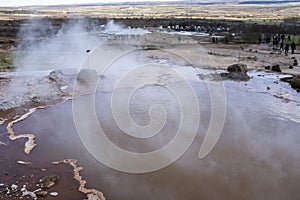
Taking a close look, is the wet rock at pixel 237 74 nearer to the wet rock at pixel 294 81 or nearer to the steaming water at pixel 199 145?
the wet rock at pixel 294 81

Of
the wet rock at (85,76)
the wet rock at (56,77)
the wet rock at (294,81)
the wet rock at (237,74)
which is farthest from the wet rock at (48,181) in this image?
the wet rock at (237,74)

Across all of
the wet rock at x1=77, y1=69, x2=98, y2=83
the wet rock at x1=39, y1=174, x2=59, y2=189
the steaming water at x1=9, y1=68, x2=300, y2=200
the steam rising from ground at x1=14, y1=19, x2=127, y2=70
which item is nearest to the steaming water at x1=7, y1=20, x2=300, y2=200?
the steaming water at x1=9, y1=68, x2=300, y2=200

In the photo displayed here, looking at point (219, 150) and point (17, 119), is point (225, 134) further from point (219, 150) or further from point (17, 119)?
point (17, 119)

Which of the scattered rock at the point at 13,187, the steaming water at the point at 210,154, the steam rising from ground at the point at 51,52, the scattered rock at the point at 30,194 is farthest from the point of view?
the steam rising from ground at the point at 51,52

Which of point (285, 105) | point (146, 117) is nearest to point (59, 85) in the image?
point (146, 117)

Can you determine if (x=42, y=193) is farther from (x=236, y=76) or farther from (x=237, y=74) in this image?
(x=237, y=74)
